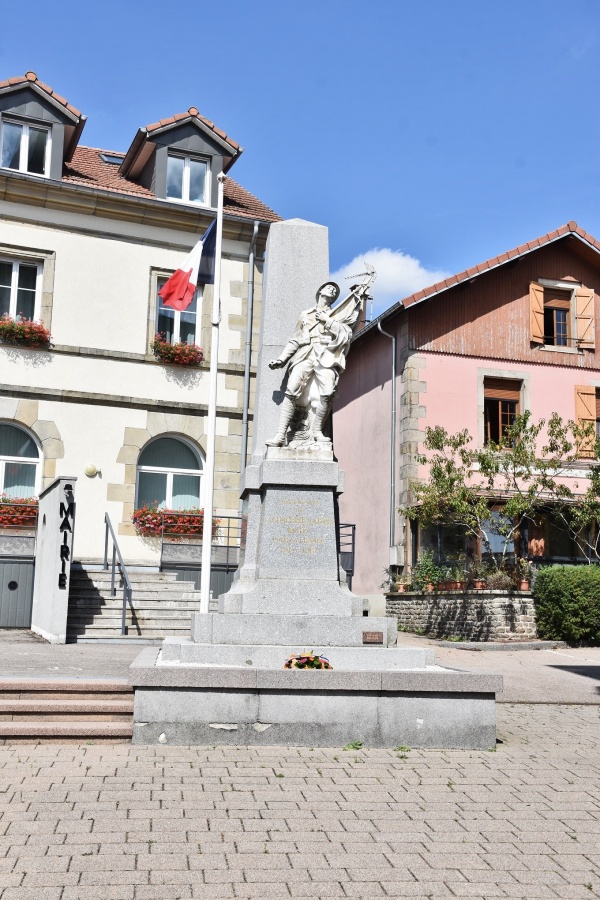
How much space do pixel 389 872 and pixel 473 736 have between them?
3.02m

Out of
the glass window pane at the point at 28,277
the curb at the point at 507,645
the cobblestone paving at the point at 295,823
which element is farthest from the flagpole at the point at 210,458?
the glass window pane at the point at 28,277

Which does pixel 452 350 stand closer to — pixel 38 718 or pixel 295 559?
pixel 295 559

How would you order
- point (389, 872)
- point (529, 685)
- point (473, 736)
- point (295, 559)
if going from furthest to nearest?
point (529, 685), point (295, 559), point (473, 736), point (389, 872)

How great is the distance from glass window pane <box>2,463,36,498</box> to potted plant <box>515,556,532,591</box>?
9.55 metres

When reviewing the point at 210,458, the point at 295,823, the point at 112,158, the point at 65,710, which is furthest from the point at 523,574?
the point at 112,158

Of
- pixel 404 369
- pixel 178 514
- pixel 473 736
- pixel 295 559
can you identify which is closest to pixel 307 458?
pixel 295 559

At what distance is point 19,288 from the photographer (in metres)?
19.2

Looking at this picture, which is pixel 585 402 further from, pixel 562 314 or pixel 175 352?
pixel 175 352

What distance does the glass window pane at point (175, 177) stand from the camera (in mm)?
20688

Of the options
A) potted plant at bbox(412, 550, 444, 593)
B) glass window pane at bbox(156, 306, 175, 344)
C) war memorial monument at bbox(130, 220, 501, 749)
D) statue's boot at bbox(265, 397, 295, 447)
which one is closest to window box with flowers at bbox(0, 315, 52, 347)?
glass window pane at bbox(156, 306, 175, 344)

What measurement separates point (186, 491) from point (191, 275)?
6.53 meters

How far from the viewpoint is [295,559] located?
8.58 metres

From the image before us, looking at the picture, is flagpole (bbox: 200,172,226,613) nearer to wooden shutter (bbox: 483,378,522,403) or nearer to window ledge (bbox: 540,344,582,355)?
wooden shutter (bbox: 483,378,522,403)

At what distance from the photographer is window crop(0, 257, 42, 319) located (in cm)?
1912
